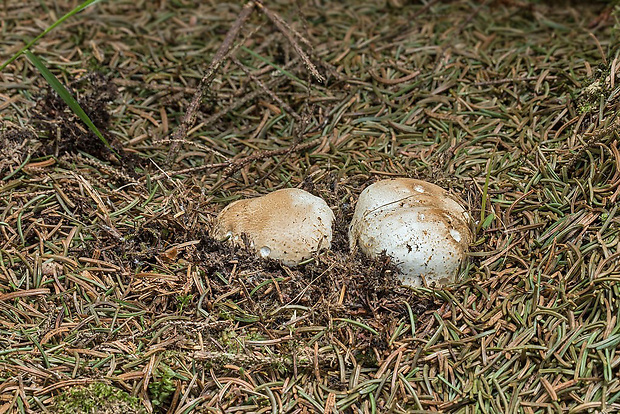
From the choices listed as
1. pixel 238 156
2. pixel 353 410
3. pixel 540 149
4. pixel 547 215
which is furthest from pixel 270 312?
pixel 540 149

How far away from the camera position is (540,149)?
10.0ft

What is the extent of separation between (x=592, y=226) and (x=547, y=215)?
196mm

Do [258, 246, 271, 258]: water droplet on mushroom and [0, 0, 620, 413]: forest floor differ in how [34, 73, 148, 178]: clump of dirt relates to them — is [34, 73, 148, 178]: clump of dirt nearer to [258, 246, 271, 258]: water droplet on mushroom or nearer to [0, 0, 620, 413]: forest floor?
[0, 0, 620, 413]: forest floor

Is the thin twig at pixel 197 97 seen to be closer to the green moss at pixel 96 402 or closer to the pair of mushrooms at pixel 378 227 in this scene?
the pair of mushrooms at pixel 378 227

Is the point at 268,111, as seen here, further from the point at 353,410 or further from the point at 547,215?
the point at 353,410

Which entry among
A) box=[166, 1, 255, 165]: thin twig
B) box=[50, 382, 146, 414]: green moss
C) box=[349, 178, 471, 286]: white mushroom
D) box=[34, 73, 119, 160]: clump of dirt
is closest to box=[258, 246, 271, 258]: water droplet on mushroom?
box=[349, 178, 471, 286]: white mushroom

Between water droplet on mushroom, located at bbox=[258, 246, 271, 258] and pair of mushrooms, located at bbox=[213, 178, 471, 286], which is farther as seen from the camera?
water droplet on mushroom, located at bbox=[258, 246, 271, 258]

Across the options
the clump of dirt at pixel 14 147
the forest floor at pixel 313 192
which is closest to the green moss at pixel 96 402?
the forest floor at pixel 313 192

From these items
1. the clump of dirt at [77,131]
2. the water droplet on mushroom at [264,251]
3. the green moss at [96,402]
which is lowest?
the green moss at [96,402]

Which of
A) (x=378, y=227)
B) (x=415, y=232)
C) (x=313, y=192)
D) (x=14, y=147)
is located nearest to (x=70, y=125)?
(x=14, y=147)

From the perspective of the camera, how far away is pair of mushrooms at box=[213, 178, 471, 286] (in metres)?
2.50

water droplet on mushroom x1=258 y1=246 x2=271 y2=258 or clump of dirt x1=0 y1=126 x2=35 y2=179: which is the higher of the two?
clump of dirt x1=0 y1=126 x2=35 y2=179

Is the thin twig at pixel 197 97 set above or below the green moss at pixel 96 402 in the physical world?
above

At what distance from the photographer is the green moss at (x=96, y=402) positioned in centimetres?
218
